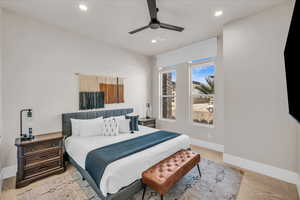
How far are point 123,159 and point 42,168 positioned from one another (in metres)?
1.73

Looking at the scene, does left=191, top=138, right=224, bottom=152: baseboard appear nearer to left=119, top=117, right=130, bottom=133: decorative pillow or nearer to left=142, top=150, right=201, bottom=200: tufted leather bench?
left=142, top=150, right=201, bottom=200: tufted leather bench

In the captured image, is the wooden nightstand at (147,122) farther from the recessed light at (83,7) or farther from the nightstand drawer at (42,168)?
the recessed light at (83,7)

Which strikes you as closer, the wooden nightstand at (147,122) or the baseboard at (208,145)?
the baseboard at (208,145)

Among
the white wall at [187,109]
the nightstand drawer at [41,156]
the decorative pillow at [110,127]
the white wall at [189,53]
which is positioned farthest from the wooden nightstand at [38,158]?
the white wall at [189,53]

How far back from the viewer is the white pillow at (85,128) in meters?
2.86

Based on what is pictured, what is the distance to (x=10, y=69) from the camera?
7.98 feet

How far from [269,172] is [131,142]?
2.64 metres

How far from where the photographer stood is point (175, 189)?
2082 millimetres

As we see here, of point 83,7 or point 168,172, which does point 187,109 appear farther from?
point 83,7

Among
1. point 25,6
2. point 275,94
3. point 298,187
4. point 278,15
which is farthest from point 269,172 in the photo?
point 25,6

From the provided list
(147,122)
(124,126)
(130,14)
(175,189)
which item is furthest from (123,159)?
(147,122)

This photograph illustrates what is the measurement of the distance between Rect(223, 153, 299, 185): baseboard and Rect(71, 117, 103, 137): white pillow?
298 cm

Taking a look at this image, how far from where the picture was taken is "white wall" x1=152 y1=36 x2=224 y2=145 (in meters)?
3.49

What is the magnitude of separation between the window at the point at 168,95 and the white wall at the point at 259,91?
1994mm
